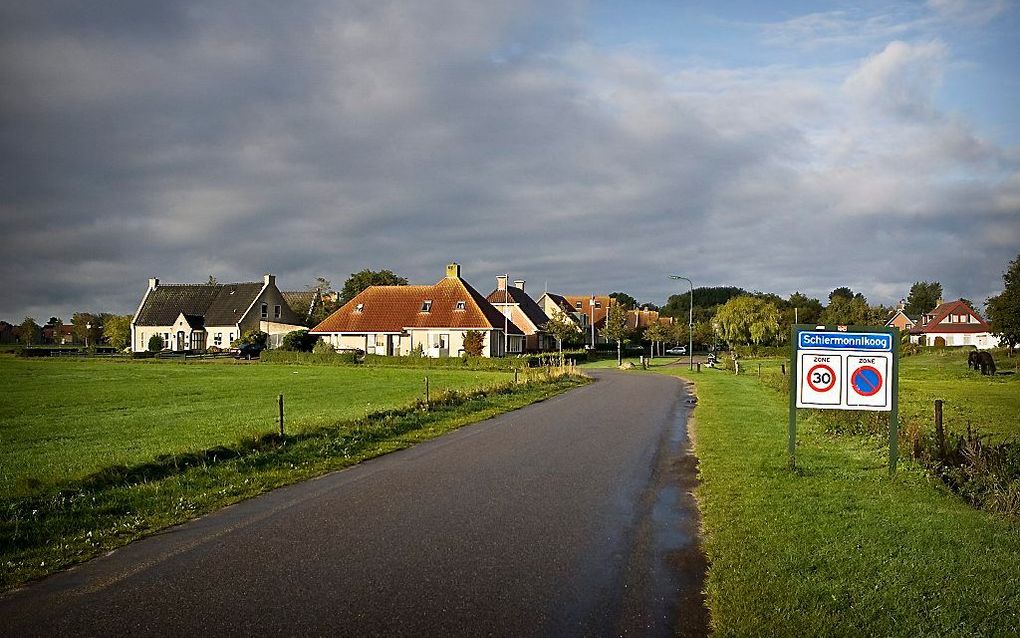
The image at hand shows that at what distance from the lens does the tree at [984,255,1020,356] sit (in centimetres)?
6725

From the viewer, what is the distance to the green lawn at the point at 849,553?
5.53 meters

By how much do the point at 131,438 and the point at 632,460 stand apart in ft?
35.7

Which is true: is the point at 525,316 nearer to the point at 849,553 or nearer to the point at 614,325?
the point at 614,325

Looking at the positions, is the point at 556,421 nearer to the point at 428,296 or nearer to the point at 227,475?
the point at 227,475

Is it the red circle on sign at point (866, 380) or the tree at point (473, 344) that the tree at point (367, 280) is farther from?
Answer: the red circle on sign at point (866, 380)

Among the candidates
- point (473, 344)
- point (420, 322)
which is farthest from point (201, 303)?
point (473, 344)

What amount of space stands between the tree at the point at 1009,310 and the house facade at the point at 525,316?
41.9m

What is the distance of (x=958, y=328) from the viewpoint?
108 metres

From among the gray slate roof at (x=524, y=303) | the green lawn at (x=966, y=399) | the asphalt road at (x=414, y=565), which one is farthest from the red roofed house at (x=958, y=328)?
the asphalt road at (x=414, y=565)

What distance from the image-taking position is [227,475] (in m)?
11.7

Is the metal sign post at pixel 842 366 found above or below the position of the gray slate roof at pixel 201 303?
below

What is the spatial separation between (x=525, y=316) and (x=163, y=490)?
67.6 m

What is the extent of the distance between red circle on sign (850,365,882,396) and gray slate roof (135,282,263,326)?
7377 cm

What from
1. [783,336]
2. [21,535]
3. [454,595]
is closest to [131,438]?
[21,535]
